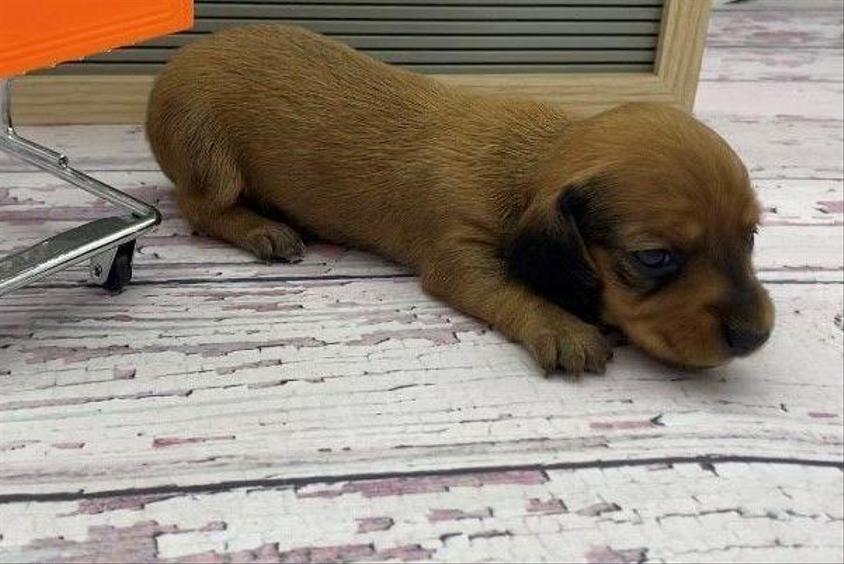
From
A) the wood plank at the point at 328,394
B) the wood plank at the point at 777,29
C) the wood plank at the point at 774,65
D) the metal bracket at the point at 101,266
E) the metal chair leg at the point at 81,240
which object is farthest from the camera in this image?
the wood plank at the point at 777,29

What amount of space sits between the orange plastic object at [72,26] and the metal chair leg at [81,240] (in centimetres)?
28

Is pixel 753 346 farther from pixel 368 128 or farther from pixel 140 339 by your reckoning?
pixel 140 339

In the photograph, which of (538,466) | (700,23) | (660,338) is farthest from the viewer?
(700,23)

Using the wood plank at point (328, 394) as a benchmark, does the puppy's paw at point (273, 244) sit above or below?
above

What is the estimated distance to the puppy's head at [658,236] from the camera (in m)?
1.26

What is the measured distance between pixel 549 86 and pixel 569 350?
1.05 m

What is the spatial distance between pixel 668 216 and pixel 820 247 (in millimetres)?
683

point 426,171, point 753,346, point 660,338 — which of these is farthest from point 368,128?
point 753,346

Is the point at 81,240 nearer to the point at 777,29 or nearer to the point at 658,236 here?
the point at 658,236

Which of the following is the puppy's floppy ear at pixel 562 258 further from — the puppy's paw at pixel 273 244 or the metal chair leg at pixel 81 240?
the metal chair leg at pixel 81 240

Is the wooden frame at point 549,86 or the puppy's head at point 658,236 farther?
the wooden frame at point 549,86

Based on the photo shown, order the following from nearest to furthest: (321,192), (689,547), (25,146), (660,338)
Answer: (689,547), (660,338), (25,146), (321,192)

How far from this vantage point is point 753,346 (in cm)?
125

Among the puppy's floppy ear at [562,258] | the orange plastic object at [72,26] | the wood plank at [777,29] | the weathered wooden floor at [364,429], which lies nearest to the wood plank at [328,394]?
the weathered wooden floor at [364,429]
